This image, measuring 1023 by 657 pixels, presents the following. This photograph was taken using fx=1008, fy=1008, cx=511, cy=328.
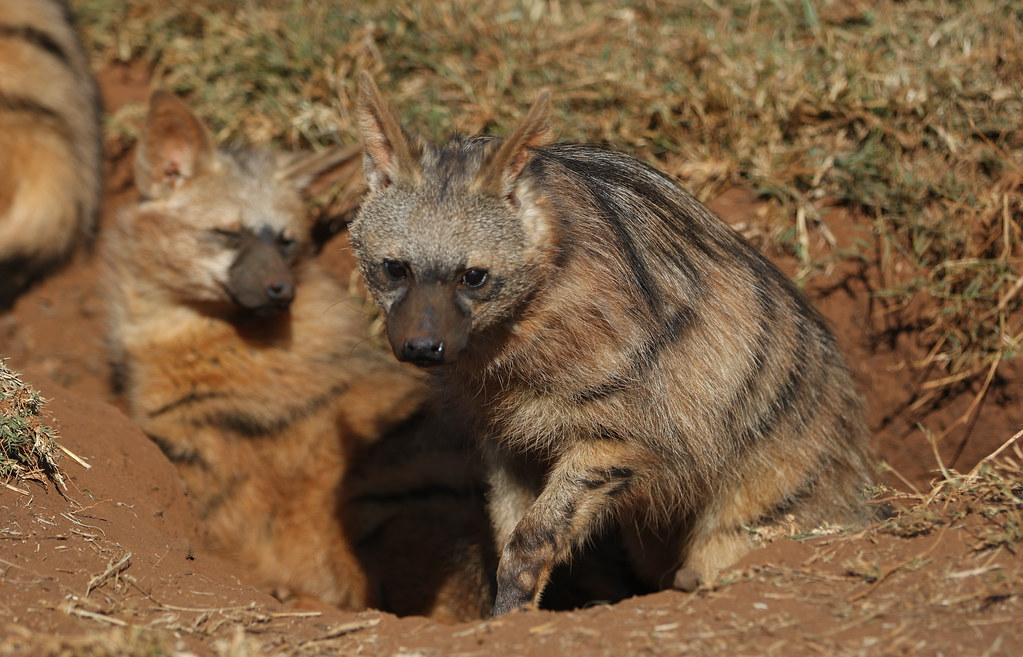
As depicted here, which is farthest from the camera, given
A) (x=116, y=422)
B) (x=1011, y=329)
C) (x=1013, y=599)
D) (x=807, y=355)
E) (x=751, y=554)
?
(x=1011, y=329)

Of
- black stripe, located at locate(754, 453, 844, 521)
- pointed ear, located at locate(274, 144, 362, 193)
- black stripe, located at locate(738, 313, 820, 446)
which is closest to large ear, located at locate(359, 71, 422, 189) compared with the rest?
black stripe, located at locate(738, 313, 820, 446)

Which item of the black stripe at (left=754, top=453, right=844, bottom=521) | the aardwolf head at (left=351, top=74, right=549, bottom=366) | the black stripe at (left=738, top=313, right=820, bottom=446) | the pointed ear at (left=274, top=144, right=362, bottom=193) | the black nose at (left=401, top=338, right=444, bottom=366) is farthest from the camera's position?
the pointed ear at (left=274, top=144, right=362, bottom=193)

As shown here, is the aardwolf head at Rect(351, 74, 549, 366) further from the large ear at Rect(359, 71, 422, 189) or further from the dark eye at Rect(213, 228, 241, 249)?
the dark eye at Rect(213, 228, 241, 249)

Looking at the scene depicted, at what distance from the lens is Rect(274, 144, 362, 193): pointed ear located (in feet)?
18.0

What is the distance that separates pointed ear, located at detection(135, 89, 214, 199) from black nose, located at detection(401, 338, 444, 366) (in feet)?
8.63

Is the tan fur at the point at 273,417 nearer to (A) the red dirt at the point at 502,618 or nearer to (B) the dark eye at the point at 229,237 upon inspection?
(B) the dark eye at the point at 229,237

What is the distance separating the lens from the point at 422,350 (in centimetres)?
316

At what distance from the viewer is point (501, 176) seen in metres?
3.39

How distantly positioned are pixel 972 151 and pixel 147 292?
442 cm

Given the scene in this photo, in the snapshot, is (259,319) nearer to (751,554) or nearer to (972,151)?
(751,554)

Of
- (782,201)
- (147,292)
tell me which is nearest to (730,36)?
(782,201)

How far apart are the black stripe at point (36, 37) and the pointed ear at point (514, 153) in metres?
4.53

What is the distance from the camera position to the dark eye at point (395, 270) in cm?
338

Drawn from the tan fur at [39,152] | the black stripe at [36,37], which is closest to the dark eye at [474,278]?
the tan fur at [39,152]
